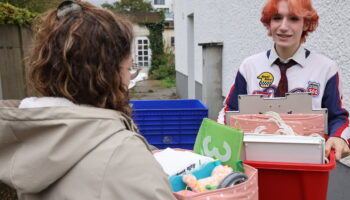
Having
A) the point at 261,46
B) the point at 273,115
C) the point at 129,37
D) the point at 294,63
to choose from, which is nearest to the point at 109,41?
the point at 129,37

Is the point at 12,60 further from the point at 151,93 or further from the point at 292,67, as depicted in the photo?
the point at 151,93

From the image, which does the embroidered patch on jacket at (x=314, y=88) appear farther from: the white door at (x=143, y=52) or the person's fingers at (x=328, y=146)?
the white door at (x=143, y=52)

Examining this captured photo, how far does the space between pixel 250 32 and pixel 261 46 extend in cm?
50

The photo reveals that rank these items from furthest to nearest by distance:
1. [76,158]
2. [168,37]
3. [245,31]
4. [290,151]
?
[168,37], [245,31], [290,151], [76,158]

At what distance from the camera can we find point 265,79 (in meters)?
2.10

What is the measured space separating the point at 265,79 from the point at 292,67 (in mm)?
170

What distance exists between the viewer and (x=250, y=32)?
16.1ft

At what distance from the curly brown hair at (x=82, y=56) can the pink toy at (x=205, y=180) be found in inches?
15.0

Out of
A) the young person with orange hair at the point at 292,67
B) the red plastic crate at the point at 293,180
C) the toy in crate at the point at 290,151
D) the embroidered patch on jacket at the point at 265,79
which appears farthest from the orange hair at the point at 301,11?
the red plastic crate at the point at 293,180

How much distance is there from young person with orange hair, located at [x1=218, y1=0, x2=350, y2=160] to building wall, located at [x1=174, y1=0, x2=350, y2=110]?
36.8 inches

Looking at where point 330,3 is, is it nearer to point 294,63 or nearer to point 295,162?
point 294,63

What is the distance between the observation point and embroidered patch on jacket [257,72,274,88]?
2078mm

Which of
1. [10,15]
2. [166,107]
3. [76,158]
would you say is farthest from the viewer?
[10,15]

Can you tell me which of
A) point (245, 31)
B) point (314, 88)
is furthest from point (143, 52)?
point (314, 88)
